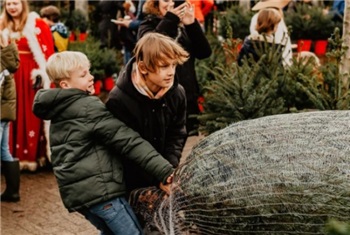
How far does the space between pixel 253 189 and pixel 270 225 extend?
18cm

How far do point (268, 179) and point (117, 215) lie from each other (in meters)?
0.96

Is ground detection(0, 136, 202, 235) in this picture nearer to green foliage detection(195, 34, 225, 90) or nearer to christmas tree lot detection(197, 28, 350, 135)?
christmas tree lot detection(197, 28, 350, 135)

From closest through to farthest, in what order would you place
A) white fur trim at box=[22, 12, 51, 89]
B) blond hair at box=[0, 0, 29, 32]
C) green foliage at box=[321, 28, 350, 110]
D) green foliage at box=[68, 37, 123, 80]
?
green foliage at box=[321, 28, 350, 110], blond hair at box=[0, 0, 29, 32], white fur trim at box=[22, 12, 51, 89], green foliage at box=[68, 37, 123, 80]

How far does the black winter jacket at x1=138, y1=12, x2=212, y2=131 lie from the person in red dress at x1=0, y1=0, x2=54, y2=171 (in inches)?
65.1

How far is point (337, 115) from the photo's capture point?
3402 mm

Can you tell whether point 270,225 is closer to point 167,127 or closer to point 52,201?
point 167,127

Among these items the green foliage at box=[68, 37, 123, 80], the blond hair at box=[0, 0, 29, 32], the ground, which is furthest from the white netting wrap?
the green foliage at box=[68, 37, 123, 80]

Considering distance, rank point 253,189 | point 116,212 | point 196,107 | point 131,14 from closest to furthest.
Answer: point 253,189 < point 116,212 < point 196,107 < point 131,14

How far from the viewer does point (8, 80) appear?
6281 millimetres

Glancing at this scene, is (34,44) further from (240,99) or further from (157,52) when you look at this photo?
(157,52)

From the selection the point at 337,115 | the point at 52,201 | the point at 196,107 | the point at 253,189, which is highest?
the point at 337,115

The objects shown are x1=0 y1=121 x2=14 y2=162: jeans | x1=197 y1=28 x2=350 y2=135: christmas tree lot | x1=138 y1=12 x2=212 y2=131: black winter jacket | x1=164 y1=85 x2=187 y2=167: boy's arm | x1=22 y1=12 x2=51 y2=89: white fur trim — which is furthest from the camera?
x1=22 y1=12 x2=51 y2=89: white fur trim

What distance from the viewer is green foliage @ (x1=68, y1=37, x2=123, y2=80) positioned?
34.8 feet

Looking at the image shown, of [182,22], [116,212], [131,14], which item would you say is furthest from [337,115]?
[131,14]
